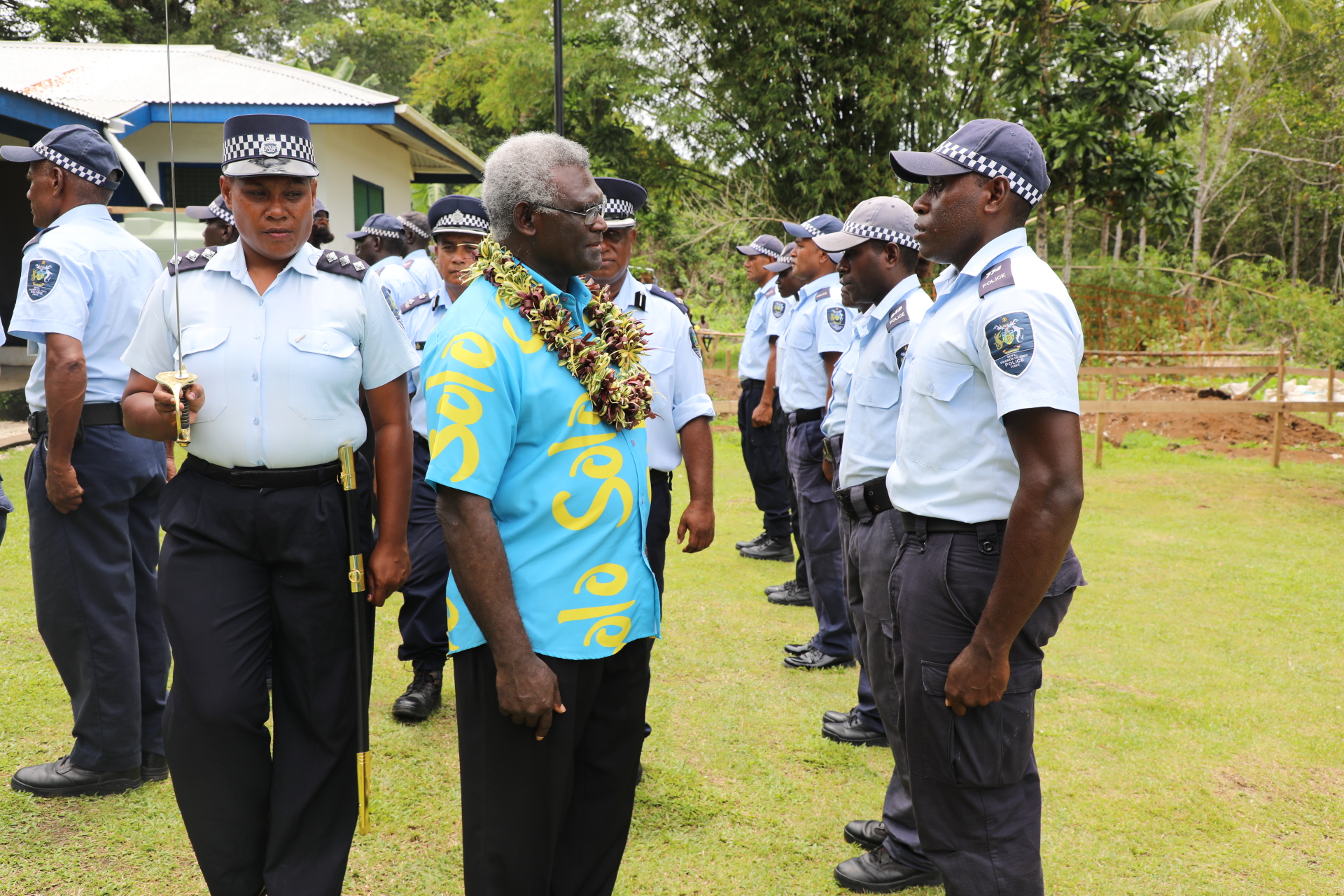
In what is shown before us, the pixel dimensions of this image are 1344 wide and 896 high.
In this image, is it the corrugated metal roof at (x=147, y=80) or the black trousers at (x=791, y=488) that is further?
the corrugated metal roof at (x=147, y=80)

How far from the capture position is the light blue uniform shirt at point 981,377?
2.12 m

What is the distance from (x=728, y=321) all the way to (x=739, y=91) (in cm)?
589

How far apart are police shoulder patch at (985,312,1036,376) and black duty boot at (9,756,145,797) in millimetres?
3281

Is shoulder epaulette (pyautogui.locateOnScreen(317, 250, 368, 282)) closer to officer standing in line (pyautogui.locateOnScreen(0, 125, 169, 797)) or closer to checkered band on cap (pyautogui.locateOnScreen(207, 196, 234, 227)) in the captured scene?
officer standing in line (pyautogui.locateOnScreen(0, 125, 169, 797))

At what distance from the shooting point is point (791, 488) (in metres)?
6.18

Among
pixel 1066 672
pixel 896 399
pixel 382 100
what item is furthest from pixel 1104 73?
pixel 896 399

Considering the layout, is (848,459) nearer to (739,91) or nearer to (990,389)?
(990,389)

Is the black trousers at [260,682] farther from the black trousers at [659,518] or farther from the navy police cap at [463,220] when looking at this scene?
the navy police cap at [463,220]

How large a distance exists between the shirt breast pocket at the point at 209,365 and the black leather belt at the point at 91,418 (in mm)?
1075

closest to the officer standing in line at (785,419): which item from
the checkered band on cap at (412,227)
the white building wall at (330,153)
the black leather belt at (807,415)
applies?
the black leather belt at (807,415)

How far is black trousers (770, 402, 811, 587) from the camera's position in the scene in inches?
222

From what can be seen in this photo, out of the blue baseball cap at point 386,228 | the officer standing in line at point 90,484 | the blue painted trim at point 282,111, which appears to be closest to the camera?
the officer standing in line at point 90,484

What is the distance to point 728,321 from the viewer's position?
2386 cm

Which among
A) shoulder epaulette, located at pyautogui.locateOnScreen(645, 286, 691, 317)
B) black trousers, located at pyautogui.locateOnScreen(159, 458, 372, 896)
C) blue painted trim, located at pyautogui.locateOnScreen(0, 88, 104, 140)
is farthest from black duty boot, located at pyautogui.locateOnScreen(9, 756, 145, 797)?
blue painted trim, located at pyautogui.locateOnScreen(0, 88, 104, 140)
